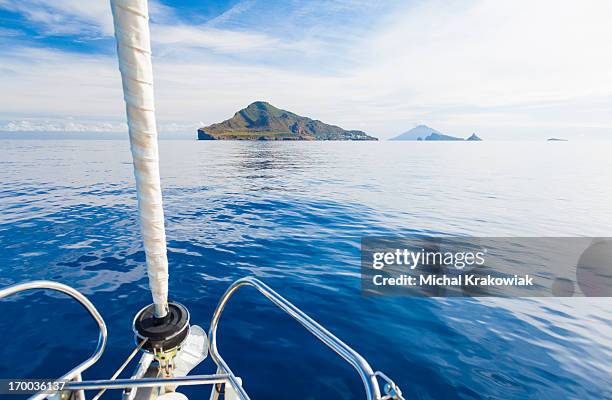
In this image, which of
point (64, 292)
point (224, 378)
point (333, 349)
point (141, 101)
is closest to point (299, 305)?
point (224, 378)

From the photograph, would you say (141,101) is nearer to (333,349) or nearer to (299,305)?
(333,349)

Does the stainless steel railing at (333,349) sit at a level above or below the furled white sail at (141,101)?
below

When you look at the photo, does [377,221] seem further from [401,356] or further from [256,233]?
[401,356]

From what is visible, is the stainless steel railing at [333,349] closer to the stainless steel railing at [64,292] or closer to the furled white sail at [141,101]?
the stainless steel railing at [64,292]

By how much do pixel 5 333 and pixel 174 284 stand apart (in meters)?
3.57

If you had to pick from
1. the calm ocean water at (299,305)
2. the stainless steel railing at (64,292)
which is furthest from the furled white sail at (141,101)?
the calm ocean water at (299,305)

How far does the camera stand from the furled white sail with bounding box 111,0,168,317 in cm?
201

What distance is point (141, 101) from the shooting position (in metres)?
2.15

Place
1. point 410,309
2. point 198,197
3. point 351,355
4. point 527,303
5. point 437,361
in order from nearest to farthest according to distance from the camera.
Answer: point 351,355 < point 437,361 < point 410,309 < point 527,303 < point 198,197

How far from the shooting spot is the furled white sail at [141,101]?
201 cm

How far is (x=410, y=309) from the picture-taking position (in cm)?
800

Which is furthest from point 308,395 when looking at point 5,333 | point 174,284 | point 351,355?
point 5,333

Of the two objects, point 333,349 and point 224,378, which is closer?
point 333,349

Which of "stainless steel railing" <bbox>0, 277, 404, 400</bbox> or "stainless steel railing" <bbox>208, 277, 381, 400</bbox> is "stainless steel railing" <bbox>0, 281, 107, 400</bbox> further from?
"stainless steel railing" <bbox>208, 277, 381, 400</bbox>
